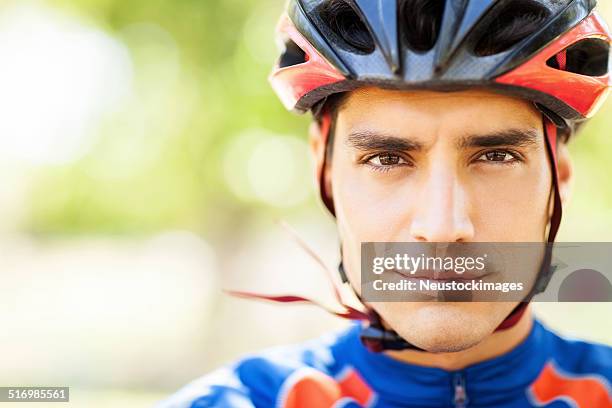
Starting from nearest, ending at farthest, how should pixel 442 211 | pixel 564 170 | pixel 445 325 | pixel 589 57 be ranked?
pixel 442 211 → pixel 445 325 → pixel 589 57 → pixel 564 170

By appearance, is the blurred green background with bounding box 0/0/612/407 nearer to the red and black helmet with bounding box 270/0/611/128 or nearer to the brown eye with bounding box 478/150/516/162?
the red and black helmet with bounding box 270/0/611/128

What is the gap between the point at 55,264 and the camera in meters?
24.5

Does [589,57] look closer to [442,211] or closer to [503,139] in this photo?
[503,139]

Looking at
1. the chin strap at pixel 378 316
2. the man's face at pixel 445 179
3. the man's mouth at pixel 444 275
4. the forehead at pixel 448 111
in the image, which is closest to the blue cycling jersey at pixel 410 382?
the chin strap at pixel 378 316

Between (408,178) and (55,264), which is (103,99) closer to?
(408,178)

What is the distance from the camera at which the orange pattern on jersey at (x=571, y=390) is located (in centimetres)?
289

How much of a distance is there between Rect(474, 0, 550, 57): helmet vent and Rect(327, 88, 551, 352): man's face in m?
0.21

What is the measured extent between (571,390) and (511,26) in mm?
1328

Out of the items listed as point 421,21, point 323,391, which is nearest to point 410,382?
point 323,391

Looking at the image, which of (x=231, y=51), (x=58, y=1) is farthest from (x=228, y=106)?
(x=58, y=1)

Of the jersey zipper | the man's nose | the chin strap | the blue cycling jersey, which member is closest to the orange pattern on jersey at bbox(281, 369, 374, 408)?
the blue cycling jersey

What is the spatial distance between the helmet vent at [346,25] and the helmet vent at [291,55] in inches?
12.0

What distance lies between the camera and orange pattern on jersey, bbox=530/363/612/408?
A: 2.89 metres

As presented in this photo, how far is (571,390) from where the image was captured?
9.59 ft
